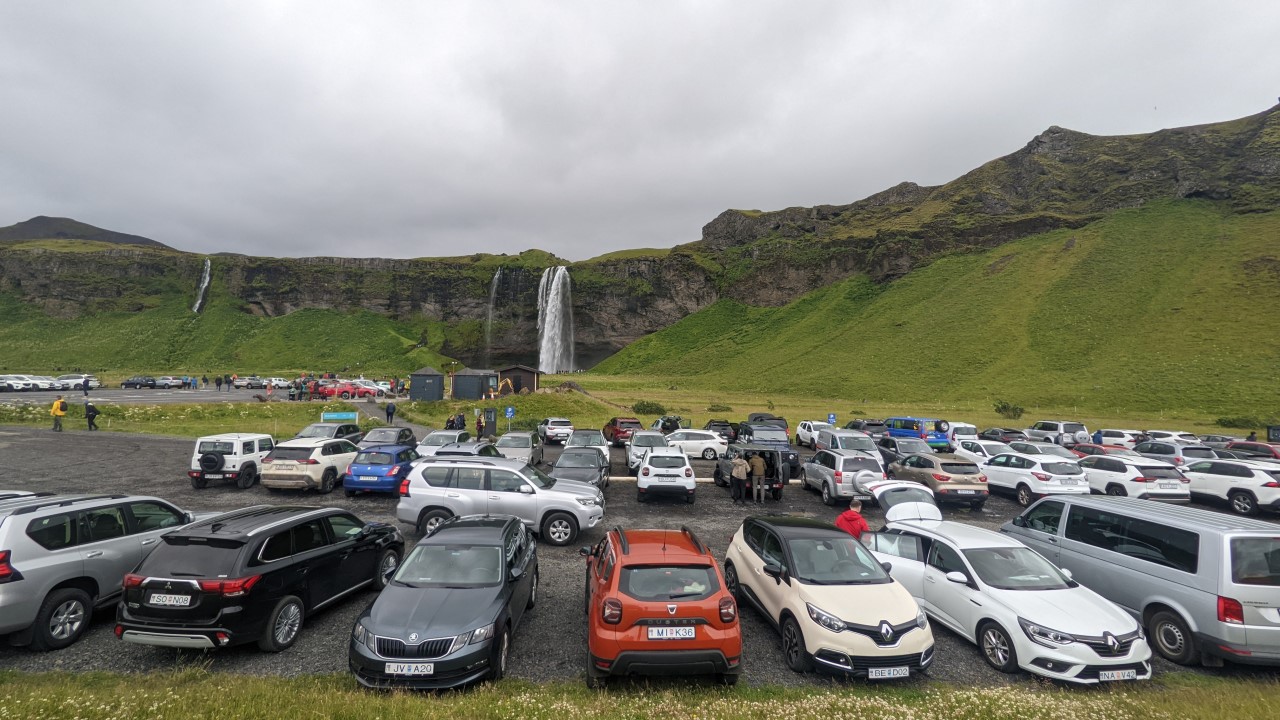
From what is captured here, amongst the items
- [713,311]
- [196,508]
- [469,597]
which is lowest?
[196,508]

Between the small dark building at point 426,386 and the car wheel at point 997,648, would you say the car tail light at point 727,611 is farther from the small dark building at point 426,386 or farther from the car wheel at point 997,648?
the small dark building at point 426,386

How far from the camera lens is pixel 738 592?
894cm

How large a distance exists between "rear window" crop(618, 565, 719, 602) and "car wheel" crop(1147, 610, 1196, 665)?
6648 mm

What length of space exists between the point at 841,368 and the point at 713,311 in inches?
1810

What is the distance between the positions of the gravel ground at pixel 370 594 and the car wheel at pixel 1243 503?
646 centimetres

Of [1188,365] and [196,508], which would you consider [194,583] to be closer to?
[196,508]

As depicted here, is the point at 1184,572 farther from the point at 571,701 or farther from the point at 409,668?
the point at 409,668

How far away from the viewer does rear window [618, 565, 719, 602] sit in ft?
20.4

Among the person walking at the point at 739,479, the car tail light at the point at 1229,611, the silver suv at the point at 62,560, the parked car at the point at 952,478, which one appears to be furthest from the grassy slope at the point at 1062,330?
the silver suv at the point at 62,560

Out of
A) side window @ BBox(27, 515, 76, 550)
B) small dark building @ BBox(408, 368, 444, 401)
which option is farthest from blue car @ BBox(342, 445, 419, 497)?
small dark building @ BBox(408, 368, 444, 401)

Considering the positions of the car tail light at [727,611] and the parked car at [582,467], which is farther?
the parked car at [582,467]

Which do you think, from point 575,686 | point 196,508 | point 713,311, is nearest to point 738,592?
point 575,686

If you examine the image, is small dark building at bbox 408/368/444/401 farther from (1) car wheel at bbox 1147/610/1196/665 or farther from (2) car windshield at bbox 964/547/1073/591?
(1) car wheel at bbox 1147/610/1196/665

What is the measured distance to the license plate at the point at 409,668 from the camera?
18.9 ft
